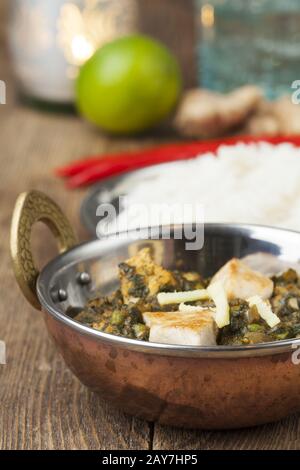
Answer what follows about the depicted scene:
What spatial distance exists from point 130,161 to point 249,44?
0.76m

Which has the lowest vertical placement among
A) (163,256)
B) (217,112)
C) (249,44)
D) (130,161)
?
(163,256)

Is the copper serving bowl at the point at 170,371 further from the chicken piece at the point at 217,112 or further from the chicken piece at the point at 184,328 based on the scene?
the chicken piece at the point at 217,112

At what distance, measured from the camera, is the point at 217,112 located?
2.49 m

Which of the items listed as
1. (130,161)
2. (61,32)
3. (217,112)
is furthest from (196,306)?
(61,32)

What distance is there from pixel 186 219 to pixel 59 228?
0.98 feet

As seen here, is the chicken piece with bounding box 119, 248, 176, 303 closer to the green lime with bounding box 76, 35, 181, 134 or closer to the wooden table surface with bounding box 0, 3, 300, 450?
the wooden table surface with bounding box 0, 3, 300, 450

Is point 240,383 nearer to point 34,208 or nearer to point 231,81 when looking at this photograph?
point 34,208

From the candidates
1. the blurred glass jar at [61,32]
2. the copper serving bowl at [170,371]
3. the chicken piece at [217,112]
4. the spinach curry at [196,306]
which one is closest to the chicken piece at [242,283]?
the spinach curry at [196,306]

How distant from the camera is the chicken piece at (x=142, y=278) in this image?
4.10ft

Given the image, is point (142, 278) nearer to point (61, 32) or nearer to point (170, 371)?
point (170, 371)

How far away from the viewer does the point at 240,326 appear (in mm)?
1134

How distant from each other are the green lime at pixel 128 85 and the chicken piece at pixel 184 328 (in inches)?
57.2

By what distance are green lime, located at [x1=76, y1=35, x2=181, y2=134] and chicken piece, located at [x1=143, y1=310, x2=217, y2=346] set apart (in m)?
1.45

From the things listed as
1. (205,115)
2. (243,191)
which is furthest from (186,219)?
(205,115)
